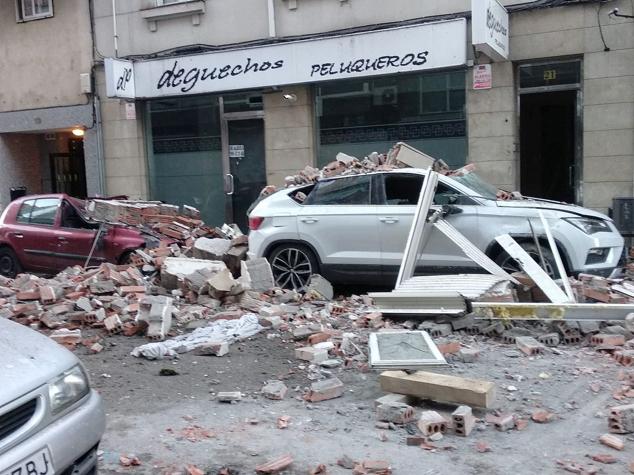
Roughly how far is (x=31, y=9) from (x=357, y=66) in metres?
8.63

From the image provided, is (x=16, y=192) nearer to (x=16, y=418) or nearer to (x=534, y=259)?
(x=534, y=259)

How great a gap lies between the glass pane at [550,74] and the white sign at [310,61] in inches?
46.1

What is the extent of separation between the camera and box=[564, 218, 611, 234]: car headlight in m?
8.00

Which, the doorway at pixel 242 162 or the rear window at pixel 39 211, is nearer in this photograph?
the rear window at pixel 39 211

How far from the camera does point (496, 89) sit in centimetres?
1178

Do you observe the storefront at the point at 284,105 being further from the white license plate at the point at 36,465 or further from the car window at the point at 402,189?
the white license plate at the point at 36,465

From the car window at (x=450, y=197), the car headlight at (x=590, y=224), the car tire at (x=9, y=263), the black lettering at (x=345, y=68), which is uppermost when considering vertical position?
the black lettering at (x=345, y=68)

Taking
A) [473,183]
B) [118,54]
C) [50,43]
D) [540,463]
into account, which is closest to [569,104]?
[473,183]

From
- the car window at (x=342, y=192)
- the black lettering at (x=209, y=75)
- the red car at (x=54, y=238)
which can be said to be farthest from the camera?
the black lettering at (x=209, y=75)

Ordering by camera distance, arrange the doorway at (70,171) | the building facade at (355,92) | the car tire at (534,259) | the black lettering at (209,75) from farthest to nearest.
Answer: the doorway at (70,171) < the black lettering at (209,75) < the building facade at (355,92) < the car tire at (534,259)

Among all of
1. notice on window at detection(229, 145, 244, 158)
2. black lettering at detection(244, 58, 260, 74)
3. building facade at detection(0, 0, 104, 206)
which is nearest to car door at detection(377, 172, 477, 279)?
black lettering at detection(244, 58, 260, 74)

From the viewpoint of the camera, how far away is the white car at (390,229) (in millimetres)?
8023

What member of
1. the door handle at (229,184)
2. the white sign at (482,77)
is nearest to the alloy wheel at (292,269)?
the white sign at (482,77)

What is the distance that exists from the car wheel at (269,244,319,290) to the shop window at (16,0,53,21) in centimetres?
1038
